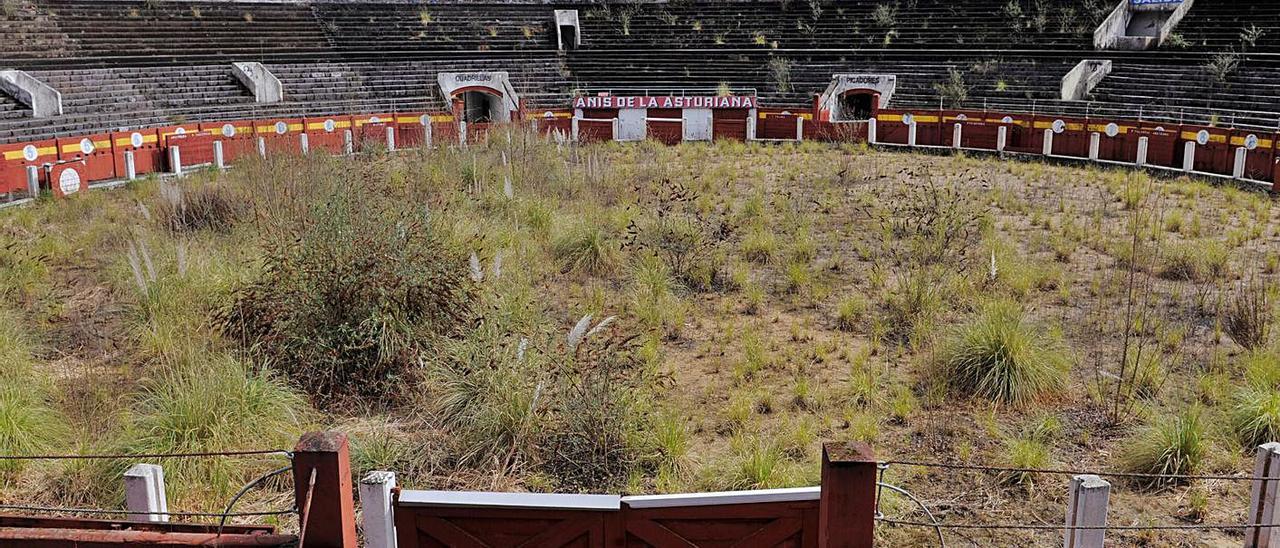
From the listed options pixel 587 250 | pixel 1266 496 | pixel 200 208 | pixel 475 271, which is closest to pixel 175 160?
pixel 200 208

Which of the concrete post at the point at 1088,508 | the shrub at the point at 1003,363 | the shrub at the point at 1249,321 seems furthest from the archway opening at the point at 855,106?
the concrete post at the point at 1088,508

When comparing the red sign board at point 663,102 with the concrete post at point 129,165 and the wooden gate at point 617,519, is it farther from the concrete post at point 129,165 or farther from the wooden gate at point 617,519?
the wooden gate at point 617,519

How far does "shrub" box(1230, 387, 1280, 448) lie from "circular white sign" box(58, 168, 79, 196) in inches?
747

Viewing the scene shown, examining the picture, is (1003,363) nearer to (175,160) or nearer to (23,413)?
(23,413)

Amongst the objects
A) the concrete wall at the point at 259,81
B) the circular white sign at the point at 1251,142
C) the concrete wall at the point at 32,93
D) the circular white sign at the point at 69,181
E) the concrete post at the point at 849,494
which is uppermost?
the concrete wall at the point at 259,81

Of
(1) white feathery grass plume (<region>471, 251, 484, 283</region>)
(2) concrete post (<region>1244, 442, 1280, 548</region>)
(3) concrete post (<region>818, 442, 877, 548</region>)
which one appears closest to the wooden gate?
(3) concrete post (<region>818, 442, 877, 548</region>)

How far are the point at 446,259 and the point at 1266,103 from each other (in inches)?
925

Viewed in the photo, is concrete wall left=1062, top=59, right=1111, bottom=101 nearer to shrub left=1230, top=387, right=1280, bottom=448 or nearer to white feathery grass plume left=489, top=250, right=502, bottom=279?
shrub left=1230, top=387, right=1280, bottom=448

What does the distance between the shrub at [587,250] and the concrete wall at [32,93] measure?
18019 mm

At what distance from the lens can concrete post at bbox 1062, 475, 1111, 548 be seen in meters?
4.70

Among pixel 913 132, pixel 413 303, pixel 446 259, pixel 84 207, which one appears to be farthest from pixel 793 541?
pixel 913 132

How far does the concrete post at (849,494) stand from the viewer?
405 centimetres

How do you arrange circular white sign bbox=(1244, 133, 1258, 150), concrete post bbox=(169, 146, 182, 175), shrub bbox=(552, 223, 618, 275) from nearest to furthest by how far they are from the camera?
1. shrub bbox=(552, 223, 618, 275)
2. circular white sign bbox=(1244, 133, 1258, 150)
3. concrete post bbox=(169, 146, 182, 175)

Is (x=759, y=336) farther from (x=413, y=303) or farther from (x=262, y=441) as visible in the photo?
(x=262, y=441)
